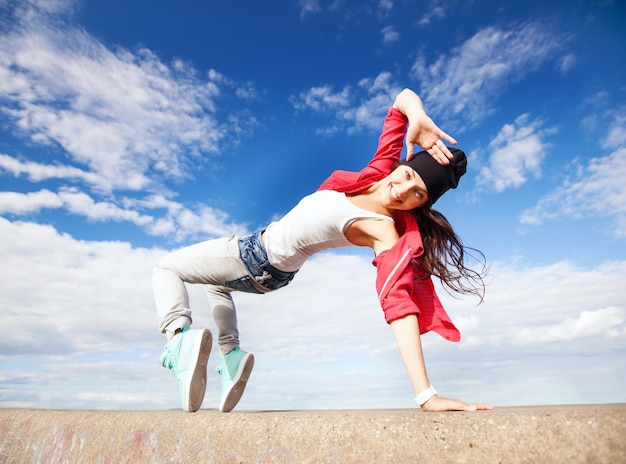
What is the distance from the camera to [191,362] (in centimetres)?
A: 295

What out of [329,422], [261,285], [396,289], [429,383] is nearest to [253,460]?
[329,422]

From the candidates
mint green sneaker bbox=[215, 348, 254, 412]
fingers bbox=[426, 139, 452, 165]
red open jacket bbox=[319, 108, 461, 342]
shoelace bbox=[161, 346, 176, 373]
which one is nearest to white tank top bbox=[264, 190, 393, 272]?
red open jacket bbox=[319, 108, 461, 342]

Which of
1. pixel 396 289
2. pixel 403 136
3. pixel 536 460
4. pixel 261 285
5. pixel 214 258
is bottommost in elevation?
pixel 536 460

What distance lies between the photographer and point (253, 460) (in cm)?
209

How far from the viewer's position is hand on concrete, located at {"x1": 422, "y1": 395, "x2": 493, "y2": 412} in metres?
2.04

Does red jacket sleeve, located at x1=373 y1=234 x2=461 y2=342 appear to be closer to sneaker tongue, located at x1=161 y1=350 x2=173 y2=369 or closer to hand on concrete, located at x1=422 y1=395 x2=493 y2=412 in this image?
hand on concrete, located at x1=422 y1=395 x2=493 y2=412

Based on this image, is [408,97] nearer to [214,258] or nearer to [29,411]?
[214,258]

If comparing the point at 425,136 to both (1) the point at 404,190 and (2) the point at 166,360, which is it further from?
(2) the point at 166,360

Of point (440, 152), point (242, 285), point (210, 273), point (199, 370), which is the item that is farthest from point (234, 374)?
point (440, 152)

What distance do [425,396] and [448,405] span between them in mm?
131

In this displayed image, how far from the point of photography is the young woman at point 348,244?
2.81 metres

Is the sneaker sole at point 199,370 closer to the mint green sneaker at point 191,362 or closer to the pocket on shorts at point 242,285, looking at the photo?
the mint green sneaker at point 191,362

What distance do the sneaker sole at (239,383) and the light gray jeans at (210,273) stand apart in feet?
0.58

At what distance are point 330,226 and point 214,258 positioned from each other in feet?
2.94
